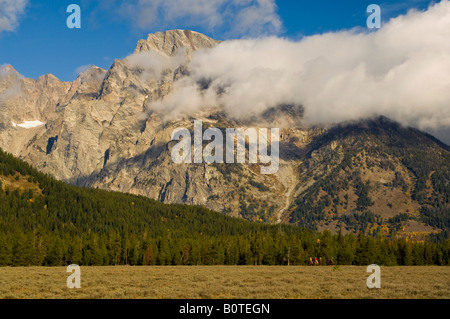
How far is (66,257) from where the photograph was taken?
475 ft

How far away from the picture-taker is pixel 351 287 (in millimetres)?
52750

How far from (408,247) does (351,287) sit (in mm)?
113928

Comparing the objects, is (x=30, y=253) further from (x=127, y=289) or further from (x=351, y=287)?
(x=351, y=287)

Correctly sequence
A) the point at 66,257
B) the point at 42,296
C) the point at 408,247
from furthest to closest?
1. the point at 408,247
2. the point at 66,257
3. the point at 42,296
